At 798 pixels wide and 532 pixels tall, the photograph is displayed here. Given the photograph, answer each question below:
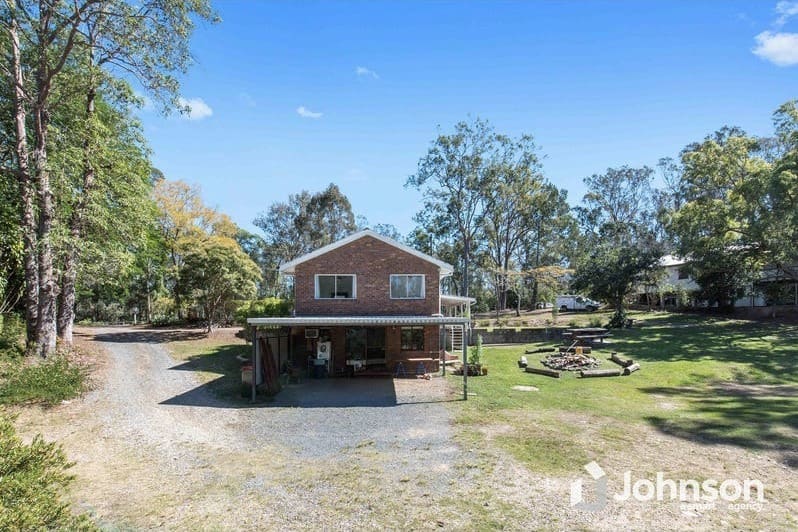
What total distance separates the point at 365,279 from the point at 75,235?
1191 cm

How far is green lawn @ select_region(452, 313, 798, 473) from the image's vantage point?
33.6 ft

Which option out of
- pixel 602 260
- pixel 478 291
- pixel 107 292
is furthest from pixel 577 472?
pixel 478 291

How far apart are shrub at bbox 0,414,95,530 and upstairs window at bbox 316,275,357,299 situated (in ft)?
48.8

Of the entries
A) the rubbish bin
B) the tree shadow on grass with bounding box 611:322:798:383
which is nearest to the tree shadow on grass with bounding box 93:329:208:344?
the rubbish bin

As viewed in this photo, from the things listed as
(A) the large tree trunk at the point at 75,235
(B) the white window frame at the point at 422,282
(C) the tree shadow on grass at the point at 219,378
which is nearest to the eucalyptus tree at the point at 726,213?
(B) the white window frame at the point at 422,282

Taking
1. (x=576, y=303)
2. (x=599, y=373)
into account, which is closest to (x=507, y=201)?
(x=576, y=303)

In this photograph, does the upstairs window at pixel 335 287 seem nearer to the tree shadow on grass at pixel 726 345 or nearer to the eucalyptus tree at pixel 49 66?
the eucalyptus tree at pixel 49 66

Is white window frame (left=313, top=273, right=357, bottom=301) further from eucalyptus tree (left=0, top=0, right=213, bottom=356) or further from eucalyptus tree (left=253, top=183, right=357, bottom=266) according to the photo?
eucalyptus tree (left=253, top=183, right=357, bottom=266)

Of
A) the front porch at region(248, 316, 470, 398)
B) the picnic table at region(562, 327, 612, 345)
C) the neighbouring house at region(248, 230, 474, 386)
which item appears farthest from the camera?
the picnic table at region(562, 327, 612, 345)

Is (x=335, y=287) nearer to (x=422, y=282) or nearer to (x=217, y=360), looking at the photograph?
(x=422, y=282)

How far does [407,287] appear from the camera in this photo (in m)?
20.6

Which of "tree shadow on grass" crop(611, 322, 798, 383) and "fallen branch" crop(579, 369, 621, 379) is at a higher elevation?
"tree shadow on grass" crop(611, 322, 798, 383)

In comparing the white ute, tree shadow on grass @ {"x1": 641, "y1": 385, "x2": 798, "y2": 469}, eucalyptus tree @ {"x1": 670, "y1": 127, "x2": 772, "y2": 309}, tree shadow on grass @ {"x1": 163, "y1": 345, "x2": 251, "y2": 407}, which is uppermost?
eucalyptus tree @ {"x1": 670, "y1": 127, "x2": 772, "y2": 309}

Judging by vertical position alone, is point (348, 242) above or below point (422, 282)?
above
